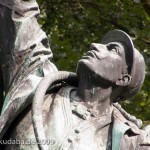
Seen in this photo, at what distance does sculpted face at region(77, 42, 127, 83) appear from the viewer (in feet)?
24.0

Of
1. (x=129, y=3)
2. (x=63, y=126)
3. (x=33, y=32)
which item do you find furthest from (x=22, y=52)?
(x=129, y=3)

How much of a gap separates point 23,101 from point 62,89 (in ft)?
1.03

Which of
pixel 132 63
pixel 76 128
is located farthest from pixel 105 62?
pixel 76 128

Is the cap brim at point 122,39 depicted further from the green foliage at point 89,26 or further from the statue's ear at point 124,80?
the green foliage at point 89,26

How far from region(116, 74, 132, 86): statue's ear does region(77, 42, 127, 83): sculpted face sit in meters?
0.03

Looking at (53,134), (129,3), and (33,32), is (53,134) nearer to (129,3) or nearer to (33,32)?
(33,32)

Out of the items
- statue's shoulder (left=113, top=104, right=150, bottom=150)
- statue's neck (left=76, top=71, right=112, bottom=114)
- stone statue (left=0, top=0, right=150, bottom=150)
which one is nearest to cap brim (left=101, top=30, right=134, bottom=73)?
stone statue (left=0, top=0, right=150, bottom=150)

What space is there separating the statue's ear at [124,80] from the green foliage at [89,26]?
4940 millimetres

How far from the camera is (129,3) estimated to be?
12.9m

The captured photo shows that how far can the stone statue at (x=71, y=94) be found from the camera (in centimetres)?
720

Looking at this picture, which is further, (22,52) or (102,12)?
(102,12)

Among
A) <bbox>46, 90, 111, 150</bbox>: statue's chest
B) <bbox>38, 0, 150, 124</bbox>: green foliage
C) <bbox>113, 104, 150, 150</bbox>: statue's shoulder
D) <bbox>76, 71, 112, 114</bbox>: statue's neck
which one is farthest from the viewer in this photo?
<bbox>38, 0, 150, 124</bbox>: green foliage

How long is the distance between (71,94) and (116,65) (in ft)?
1.26

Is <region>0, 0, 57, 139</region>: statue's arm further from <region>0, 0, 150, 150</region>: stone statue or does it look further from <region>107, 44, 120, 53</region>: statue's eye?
<region>107, 44, 120, 53</region>: statue's eye
